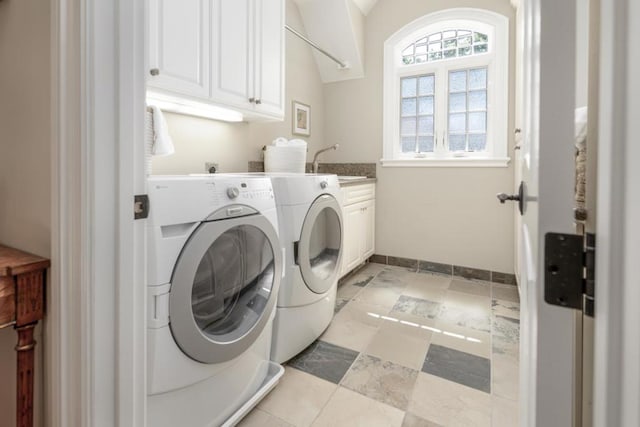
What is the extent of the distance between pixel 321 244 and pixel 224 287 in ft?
2.64

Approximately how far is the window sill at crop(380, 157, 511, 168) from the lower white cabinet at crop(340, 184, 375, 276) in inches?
12.8

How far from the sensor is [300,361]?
5.72 ft

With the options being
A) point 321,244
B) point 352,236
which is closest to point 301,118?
point 352,236

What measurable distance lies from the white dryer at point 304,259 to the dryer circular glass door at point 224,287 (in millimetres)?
194

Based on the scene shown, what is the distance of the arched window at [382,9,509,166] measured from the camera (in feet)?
9.60

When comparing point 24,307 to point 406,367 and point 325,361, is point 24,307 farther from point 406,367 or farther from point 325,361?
point 406,367

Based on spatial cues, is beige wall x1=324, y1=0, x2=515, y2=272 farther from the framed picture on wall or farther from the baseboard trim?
the framed picture on wall

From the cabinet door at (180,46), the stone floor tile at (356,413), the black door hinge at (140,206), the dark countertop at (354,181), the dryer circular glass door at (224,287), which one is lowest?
the stone floor tile at (356,413)

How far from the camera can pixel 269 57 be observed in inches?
85.0

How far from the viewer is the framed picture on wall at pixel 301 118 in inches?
124

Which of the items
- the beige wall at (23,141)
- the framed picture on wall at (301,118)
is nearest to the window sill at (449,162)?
the framed picture on wall at (301,118)

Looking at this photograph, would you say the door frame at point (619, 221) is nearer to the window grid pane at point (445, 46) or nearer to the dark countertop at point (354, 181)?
the dark countertop at point (354, 181)

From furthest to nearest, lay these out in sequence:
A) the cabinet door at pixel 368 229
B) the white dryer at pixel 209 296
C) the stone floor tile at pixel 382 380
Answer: the cabinet door at pixel 368 229
the stone floor tile at pixel 382 380
the white dryer at pixel 209 296

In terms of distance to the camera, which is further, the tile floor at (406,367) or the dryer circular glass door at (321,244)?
the dryer circular glass door at (321,244)
